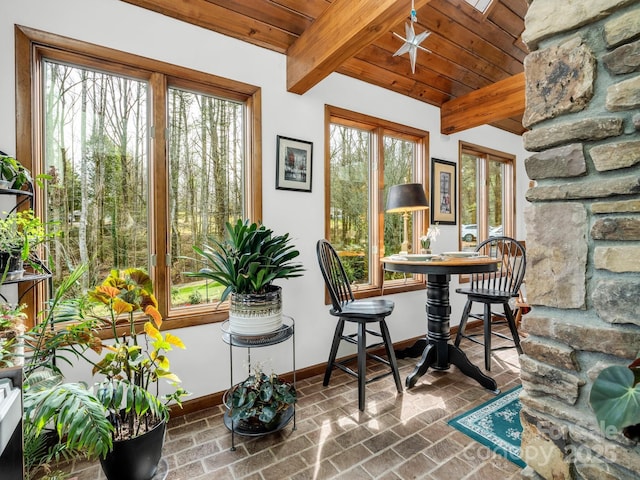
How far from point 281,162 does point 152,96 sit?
0.98 m

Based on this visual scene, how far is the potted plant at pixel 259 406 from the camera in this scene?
1854 millimetres

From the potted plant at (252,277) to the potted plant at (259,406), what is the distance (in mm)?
404

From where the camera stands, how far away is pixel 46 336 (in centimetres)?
149

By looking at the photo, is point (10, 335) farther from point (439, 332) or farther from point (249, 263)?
point (439, 332)

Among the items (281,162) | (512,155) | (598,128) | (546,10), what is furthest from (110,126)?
(512,155)

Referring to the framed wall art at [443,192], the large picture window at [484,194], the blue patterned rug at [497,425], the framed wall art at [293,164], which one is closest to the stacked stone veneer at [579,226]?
the blue patterned rug at [497,425]

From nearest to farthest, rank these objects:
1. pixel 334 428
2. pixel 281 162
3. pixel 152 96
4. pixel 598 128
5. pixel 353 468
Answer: pixel 598 128 < pixel 353 468 < pixel 334 428 < pixel 152 96 < pixel 281 162

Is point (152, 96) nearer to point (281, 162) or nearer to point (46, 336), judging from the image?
point (281, 162)

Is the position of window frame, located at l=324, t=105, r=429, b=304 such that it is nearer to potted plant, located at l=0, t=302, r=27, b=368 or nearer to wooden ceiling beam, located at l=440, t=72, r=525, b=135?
wooden ceiling beam, located at l=440, t=72, r=525, b=135

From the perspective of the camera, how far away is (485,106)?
324cm

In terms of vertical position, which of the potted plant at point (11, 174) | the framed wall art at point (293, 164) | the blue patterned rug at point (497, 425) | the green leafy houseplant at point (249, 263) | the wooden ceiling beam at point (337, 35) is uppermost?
the wooden ceiling beam at point (337, 35)

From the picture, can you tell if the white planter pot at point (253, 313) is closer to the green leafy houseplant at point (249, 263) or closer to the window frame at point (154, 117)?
the green leafy houseplant at point (249, 263)

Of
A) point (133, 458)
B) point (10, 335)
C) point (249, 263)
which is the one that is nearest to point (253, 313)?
point (249, 263)

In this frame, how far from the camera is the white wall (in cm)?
180
